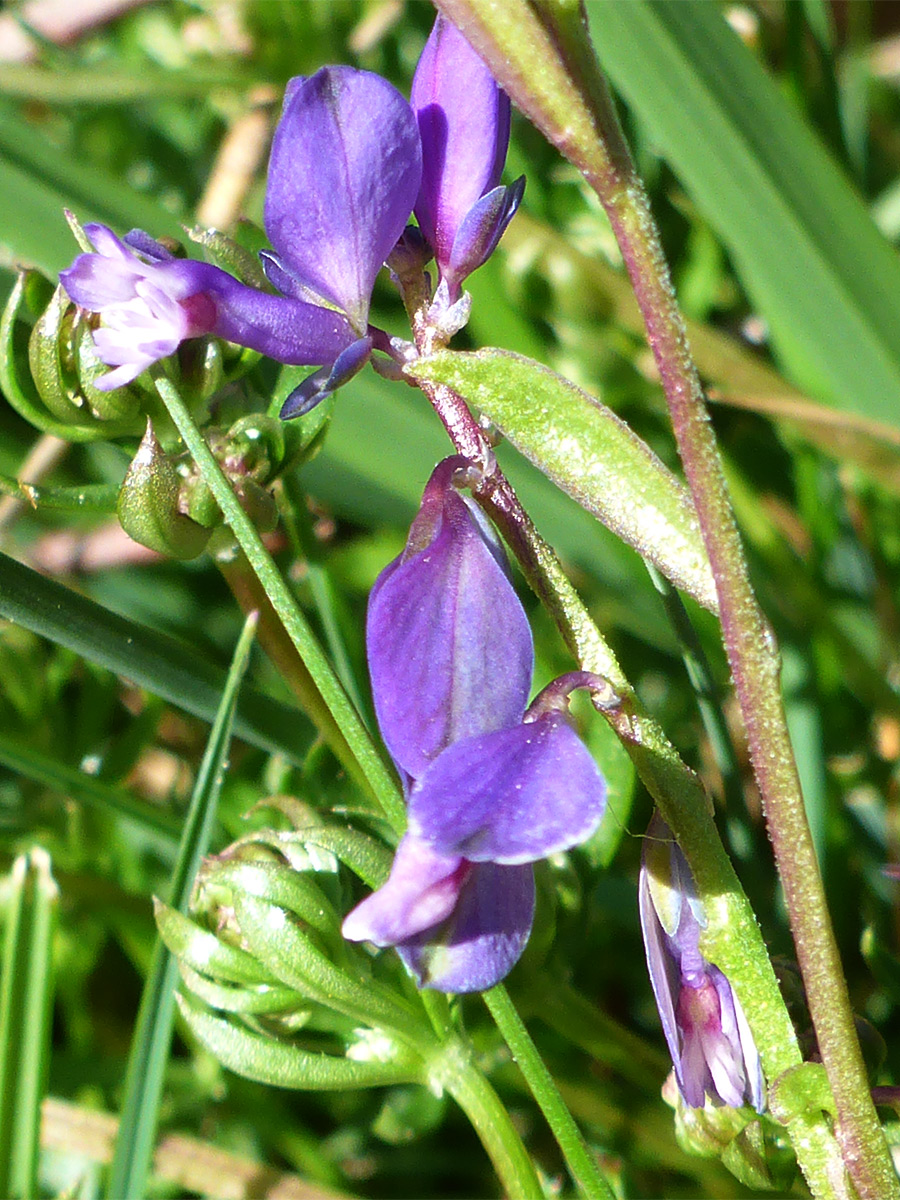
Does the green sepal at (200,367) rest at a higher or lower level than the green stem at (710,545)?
higher

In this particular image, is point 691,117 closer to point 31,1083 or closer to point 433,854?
point 433,854

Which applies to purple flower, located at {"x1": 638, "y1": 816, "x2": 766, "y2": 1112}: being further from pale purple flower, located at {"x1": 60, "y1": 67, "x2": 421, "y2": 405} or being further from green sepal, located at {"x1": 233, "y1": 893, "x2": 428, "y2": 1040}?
pale purple flower, located at {"x1": 60, "y1": 67, "x2": 421, "y2": 405}

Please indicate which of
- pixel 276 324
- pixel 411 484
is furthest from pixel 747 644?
pixel 411 484

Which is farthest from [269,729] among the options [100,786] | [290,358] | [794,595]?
[794,595]

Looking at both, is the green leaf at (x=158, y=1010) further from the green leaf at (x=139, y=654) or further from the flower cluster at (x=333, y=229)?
the flower cluster at (x=333, y=229)

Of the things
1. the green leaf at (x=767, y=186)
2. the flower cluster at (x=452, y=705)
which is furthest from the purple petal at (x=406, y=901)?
the green leaf at (x=767, y=186)

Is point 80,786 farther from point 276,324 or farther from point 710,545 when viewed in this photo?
point 710,545

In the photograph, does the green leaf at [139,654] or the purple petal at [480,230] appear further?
the green leaf at [139,654]

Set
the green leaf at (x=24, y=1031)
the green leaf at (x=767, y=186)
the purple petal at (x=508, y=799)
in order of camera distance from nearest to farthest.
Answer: the purple petal at (x=508, y=799)
the green leaf at (x=24, y=1031)
the green leaf at (x=767, y=186)
